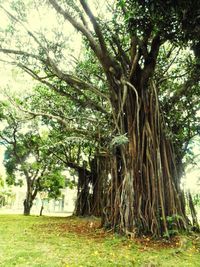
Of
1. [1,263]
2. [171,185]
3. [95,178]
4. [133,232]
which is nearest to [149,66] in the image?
[171,185]

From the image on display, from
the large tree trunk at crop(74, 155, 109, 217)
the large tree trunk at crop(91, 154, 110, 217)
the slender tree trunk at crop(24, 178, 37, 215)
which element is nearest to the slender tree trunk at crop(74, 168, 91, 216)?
the large tree trunk at crop(74, 155, 109, 217)

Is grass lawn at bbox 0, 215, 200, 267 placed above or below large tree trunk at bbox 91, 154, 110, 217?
below

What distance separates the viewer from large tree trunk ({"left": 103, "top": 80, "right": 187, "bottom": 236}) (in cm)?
571

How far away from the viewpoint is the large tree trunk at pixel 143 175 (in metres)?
5.71

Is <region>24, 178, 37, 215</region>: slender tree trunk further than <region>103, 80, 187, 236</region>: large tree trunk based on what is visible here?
Yes

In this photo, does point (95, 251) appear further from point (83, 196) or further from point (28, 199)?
point (28, 199)

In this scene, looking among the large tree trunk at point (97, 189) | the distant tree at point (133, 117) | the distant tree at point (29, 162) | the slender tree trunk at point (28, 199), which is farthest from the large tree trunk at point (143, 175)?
the slender tree trunk at point (28, 199)

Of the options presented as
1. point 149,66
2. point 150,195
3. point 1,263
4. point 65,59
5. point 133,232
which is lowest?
point 1,263

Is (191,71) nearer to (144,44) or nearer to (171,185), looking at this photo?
(144,44)

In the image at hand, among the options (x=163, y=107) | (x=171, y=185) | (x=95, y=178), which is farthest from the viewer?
(x=95, y=178)

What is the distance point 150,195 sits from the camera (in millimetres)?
5809

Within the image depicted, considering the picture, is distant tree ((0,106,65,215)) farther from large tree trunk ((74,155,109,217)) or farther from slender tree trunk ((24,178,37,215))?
large tree trunk ((74,155,109,217))

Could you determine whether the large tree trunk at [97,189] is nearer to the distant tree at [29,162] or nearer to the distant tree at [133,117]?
the distant tree at [29,162]

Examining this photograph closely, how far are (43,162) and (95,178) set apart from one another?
2541 millimetres
